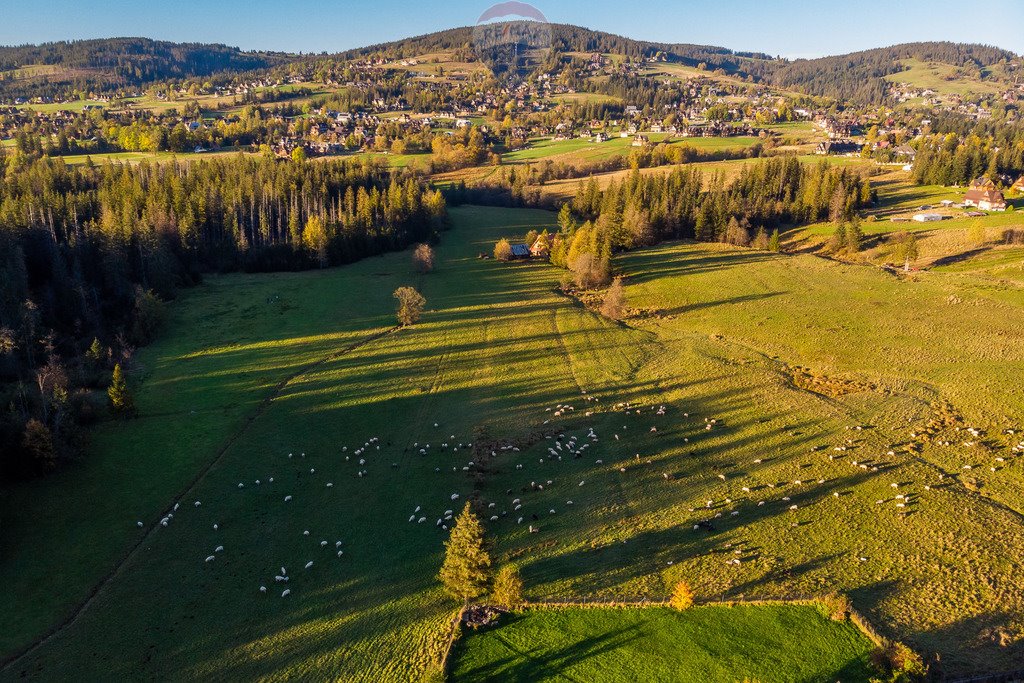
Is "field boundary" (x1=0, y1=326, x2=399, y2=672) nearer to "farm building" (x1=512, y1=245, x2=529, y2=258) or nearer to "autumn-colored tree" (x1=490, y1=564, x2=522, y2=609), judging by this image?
"autumn-colored tree" (x1=490, y1=564, x2=522, y2=609)

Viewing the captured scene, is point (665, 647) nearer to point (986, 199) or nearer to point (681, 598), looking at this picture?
point (681, 598)

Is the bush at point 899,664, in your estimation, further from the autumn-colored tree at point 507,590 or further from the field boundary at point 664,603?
the autumn-colored tree at point 507,590

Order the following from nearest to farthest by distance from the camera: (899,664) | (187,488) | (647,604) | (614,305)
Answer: (899,664) → (647,604) → (187,488) → (614,305)

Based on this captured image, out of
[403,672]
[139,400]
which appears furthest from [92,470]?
[403,672]

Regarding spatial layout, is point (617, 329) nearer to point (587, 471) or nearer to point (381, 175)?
point (587, 471)

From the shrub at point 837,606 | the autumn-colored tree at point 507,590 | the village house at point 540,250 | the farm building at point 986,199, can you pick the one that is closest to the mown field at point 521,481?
the shrub at point 837,606

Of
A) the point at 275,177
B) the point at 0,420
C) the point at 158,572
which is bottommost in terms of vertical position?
the point at 158,572

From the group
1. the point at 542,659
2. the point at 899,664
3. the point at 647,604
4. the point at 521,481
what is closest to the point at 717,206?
the point at 521,481

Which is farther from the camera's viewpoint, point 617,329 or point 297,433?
point 617,329
